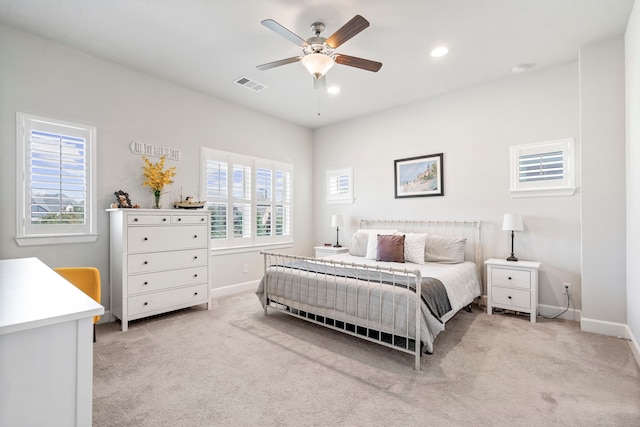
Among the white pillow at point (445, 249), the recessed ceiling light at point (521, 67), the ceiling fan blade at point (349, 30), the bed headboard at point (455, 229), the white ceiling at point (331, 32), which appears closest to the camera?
the ceiling fan blade at point (349, 30)

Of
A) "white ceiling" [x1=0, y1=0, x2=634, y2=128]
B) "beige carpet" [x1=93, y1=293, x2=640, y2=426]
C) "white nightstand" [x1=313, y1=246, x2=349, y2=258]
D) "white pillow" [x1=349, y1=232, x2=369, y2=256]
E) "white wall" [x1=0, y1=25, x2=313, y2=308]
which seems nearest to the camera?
"beige carpet" [x1=93, y1=293, x2=640, y2=426]

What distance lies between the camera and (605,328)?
3076mm

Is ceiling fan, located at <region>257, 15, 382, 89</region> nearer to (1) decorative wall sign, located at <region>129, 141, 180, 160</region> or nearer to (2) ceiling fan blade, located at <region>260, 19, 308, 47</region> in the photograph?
(2) ceiling fan blade, located at <region>260, 19, 308, 47</region>

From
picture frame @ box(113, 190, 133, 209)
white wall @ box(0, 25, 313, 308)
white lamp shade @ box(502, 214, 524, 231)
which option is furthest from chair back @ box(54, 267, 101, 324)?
white lamp shade @ box(502, 214, 524, 231)

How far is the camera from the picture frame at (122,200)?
350 centimetres

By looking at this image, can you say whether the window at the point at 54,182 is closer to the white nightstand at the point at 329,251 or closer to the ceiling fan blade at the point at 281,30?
the ceiling fan blade at the point at 281,30

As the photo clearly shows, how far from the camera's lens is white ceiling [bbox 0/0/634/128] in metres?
2.62

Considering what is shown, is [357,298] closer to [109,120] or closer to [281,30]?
[281,30]

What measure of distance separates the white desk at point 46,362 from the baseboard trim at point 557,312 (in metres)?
4.39

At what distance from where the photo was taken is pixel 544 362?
2.55 m

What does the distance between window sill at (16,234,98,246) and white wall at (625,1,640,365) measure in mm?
5218

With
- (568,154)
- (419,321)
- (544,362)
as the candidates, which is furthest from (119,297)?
(568,154)

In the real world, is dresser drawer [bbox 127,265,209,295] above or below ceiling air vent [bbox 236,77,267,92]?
below

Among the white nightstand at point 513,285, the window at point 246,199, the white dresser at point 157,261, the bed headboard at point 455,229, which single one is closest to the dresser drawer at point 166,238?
the white dresser at point 157,261
